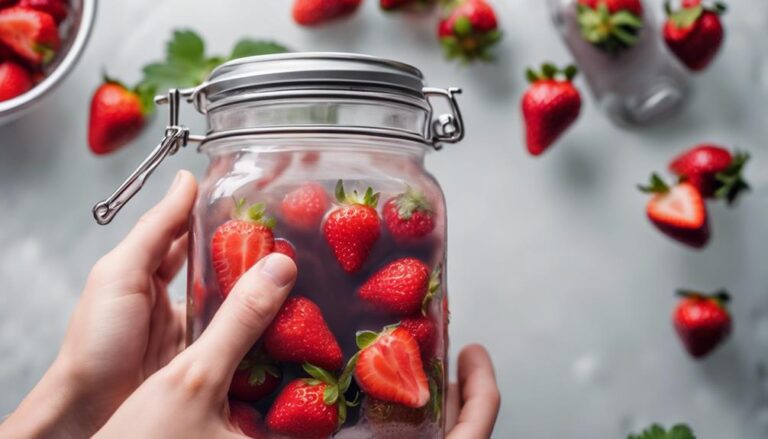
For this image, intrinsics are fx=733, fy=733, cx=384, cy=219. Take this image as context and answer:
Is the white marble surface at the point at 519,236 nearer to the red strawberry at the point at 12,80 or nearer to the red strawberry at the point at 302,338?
the red strawberry at the point at 12,80

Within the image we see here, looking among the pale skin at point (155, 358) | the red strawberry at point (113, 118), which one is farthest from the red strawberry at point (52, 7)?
the pale skin at point (155, 358)

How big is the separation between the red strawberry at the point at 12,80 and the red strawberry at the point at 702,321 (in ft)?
3.29

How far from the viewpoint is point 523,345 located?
1.12 m

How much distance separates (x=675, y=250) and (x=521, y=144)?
292 mm

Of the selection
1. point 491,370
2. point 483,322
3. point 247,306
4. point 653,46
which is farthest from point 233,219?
point 653,46

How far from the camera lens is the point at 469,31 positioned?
108 cm

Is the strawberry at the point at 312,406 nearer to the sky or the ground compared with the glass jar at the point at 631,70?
nearer to the ground

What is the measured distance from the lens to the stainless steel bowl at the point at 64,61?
99 cm

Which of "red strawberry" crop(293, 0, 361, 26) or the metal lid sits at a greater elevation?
"red strawberry" crop(293, 0, 361, 26)

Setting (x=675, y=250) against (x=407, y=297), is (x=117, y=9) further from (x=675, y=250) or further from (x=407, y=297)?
(x=675, y=250)

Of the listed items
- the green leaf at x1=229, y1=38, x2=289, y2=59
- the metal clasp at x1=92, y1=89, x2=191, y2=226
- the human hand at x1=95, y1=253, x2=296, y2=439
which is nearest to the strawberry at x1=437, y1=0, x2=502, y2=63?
the green leaf at x1=229, y1=38, x2=289, y2=59

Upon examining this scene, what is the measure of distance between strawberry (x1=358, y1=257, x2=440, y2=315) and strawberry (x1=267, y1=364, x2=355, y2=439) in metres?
0.07

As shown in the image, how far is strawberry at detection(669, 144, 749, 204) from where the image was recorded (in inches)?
42.6

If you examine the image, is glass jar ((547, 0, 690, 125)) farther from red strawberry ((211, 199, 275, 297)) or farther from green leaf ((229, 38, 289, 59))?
red strawberry ((211, 199, 275, 297))
